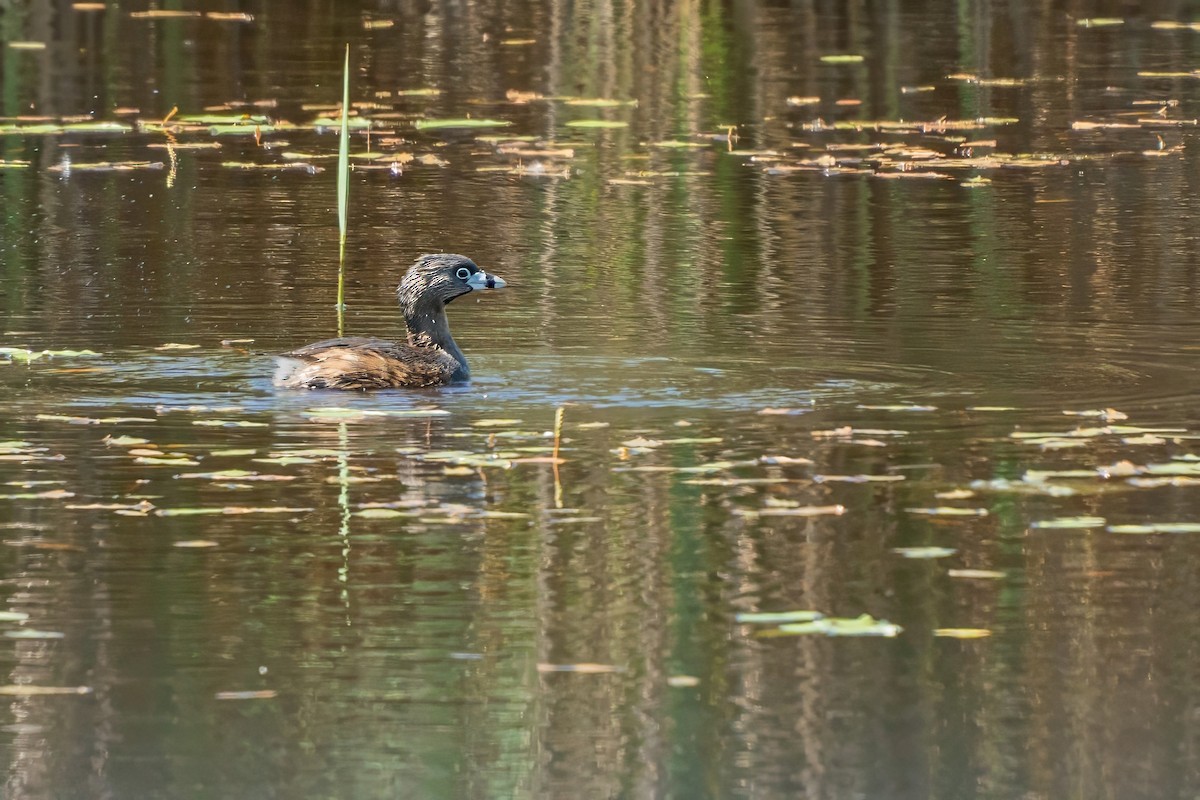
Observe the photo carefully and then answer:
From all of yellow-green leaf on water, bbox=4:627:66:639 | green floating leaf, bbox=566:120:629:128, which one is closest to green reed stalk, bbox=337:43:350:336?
yellow-green leaf on water, bbox=4:627:66:639

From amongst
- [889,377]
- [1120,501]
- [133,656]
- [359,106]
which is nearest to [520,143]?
[359,106]

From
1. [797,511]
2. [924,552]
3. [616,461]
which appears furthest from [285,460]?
[924,552]

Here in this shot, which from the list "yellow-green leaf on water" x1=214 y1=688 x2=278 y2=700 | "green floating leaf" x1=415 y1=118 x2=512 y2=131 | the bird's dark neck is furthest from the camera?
"green floating leaf" x1=415 y1=118 x2=512 y2=131

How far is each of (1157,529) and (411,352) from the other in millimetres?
4584

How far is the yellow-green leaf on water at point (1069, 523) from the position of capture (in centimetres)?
873

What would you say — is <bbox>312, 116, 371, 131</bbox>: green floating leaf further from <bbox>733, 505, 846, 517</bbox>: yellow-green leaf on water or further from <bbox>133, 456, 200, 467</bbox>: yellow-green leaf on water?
<bbox>733, 505, 846, 517</bbox>: yellow-green leaf on water

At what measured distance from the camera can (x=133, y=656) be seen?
7.21 metres

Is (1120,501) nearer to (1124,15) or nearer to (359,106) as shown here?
(359,106)

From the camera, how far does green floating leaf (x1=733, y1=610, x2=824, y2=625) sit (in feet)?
24.7

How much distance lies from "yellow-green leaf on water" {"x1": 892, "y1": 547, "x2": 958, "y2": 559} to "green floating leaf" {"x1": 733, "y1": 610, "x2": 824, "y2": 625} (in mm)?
813

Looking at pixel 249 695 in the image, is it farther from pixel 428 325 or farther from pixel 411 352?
pixel 428 325

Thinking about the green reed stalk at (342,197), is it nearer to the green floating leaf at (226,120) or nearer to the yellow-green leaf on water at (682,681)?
the yellow-green leaf on water at (682,681)

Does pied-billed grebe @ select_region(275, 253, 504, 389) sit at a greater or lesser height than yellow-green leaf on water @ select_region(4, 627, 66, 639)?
greater

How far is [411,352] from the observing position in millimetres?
12211
